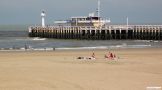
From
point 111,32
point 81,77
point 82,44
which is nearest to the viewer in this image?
point 81,77

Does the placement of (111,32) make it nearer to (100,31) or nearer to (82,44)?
(100,31)

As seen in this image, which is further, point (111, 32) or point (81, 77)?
point (111, 32)

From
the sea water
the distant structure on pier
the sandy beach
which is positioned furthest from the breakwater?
the sandy beach

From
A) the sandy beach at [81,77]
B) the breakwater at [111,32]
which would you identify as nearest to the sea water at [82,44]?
the breakwater at [111,32]

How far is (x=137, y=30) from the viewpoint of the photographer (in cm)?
6475

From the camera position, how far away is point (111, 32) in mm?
66438

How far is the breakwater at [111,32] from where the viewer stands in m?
62.7

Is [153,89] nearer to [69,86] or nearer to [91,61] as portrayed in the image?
[69,86]

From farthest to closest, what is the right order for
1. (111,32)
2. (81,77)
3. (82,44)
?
(111,32) < (82,44) < (81,77)

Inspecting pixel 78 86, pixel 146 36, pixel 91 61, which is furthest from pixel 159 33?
pixel 78 86

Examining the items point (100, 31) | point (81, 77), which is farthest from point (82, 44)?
point (81, 77)

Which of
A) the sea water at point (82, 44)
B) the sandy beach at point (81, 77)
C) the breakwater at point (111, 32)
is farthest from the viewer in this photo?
the breakwater at point (111, 32)

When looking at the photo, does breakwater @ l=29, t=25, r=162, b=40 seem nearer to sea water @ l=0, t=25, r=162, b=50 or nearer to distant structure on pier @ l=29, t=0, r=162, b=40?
distant structure on pier @ l=29, t=0, r=162, b=40

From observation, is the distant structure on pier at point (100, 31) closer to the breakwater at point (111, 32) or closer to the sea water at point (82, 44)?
the breakwater at point (111, 32)
